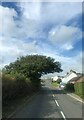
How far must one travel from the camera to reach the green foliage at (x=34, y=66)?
198 feet

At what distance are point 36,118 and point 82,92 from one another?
29.0 m

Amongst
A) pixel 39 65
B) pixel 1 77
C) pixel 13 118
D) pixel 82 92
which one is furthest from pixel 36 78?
pixel 13 118

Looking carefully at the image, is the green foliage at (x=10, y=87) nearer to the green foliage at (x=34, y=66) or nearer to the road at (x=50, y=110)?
the road at (x=50, y=110)

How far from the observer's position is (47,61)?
65.1 meters

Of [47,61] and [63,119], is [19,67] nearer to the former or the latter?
[47,61]

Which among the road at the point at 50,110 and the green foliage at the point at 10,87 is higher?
the green foliage at the point at 10,87

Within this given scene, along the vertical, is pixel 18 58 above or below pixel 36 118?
above

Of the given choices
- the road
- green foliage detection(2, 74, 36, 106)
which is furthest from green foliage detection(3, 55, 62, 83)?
the road

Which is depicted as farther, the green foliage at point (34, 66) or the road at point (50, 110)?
the green foliage at point (34, 66)

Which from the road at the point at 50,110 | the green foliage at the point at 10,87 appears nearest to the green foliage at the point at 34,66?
the green foliage at the point at 10,87

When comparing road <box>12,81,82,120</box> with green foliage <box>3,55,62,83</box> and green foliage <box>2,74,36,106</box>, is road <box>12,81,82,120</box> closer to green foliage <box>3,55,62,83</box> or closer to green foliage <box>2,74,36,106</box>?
green foliage <box>2,74,36,106</box>

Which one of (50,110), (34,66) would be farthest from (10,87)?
(34,66)

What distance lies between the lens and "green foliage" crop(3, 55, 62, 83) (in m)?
60.2

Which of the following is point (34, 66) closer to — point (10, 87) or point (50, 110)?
point (10, 87)
